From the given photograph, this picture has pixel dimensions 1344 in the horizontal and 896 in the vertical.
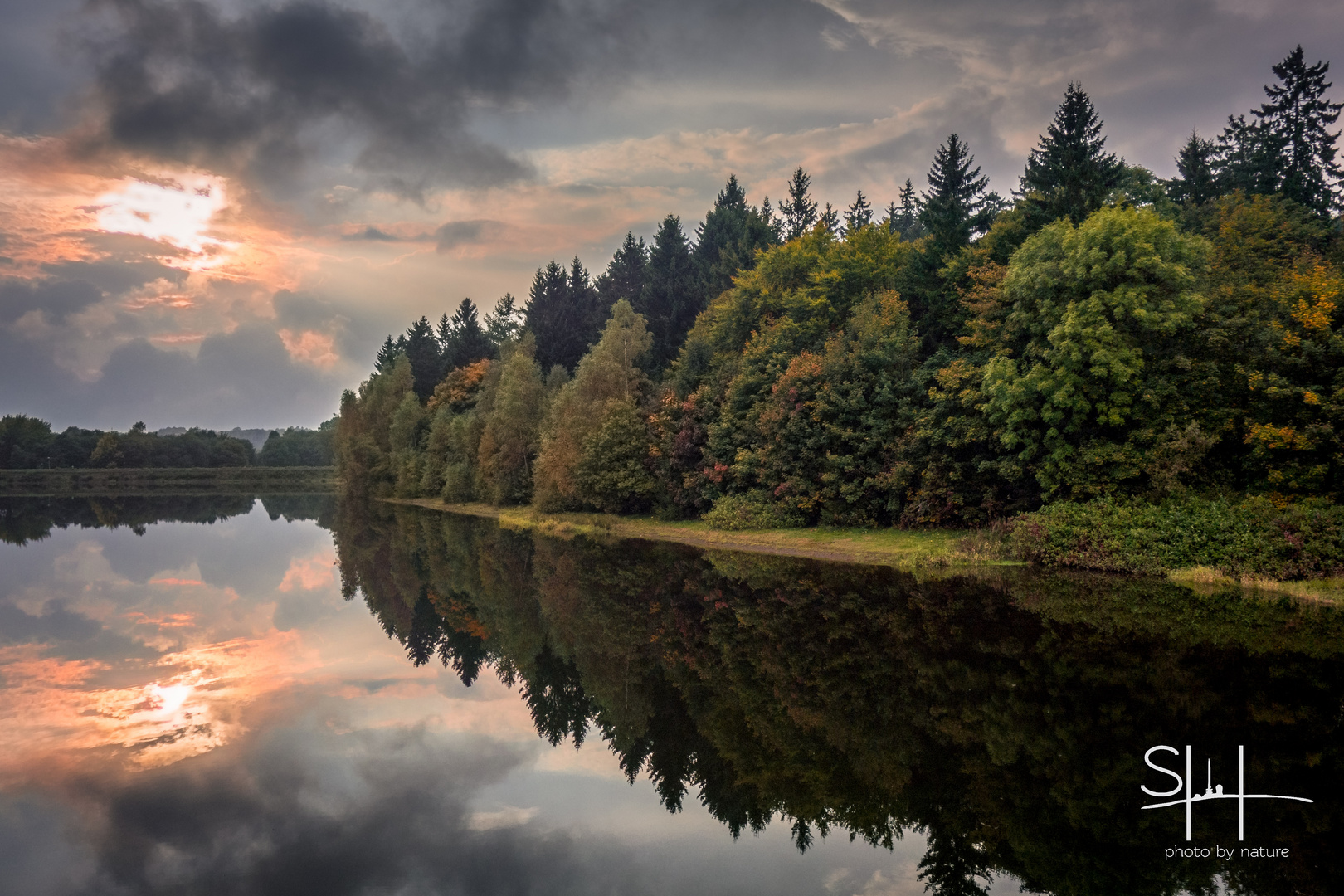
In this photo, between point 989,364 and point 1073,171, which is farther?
point 1073,171

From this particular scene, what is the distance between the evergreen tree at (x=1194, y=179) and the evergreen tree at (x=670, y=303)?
1588 inches

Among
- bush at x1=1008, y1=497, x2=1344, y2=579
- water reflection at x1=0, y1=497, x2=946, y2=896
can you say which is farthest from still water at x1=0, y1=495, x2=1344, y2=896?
bush at x1=1008, y1=497, x2=1344, y2=579

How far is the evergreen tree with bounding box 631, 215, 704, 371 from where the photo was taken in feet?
238

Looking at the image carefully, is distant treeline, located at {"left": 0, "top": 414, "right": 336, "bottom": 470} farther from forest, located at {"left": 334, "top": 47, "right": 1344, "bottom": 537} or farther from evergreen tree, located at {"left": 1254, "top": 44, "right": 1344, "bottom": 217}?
evergreen tree, located at {"left": 1254, "top": 44, "right": 1344, "bottom": 217}

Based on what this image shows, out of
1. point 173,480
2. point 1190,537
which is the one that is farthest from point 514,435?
point 173,480

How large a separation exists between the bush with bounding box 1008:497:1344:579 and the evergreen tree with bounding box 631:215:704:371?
45.3 meters

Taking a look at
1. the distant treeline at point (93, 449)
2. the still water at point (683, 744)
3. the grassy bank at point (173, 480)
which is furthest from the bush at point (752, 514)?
the distant treeline at point (93, 449)

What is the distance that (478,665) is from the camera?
1800cm

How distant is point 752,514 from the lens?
42.2 meters

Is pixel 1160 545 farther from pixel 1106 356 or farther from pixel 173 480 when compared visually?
pixel 173 480

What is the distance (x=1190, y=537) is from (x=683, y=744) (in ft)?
69.0

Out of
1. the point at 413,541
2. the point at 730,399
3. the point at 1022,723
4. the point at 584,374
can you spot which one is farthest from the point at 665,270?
the point at 1022,723

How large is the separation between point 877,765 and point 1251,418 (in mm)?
24102

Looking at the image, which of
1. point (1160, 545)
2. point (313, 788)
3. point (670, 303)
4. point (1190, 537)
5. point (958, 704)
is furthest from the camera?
point (670, 303)
